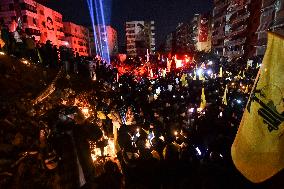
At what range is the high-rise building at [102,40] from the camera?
96812 mm

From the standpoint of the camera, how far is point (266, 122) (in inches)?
161

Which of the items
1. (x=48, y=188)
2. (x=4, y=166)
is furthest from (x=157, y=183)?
(x=4, y=166)

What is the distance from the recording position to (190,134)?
980 cm

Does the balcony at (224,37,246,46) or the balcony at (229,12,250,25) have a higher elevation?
the balcony at (229,12,250,25)

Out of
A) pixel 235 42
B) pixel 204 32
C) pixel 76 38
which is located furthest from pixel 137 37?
pixel 235 42

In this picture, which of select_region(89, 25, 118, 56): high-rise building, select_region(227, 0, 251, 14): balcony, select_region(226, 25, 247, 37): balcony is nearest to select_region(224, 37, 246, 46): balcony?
select_region(226, 25, 247, 37): balcony

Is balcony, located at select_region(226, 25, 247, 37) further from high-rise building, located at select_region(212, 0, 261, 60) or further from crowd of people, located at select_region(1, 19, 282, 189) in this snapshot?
crowd of people, located at select_region(1, 19, 282, 189)

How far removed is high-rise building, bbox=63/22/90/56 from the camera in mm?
73562

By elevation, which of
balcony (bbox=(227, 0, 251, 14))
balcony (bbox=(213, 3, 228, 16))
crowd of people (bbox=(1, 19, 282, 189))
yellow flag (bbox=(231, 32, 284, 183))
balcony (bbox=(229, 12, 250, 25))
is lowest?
crowd of people (bbox=(1, 19, 282, 189))

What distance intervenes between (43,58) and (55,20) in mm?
50784

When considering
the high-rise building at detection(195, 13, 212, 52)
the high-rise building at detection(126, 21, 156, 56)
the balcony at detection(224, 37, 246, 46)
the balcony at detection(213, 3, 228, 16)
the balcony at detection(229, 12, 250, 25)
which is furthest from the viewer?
the high-rise building at detection(126, 21, 156, 56)

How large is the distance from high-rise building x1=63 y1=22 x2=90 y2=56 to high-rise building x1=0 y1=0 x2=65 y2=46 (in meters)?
6.12

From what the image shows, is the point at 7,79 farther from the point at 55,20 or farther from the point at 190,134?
the point at 55,20

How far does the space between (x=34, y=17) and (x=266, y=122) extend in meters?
55.8
